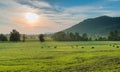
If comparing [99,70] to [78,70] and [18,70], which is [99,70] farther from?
[18,70]

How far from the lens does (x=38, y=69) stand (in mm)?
48625

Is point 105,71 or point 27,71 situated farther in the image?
point 27,71

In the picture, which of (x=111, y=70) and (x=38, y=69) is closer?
(x=111, y=70)

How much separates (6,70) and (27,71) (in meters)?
4.28

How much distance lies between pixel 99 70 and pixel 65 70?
5.77m

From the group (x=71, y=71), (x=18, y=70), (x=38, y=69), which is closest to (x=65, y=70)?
(x=71, y=71)

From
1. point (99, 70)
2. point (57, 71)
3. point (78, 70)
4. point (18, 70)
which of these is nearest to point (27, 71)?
point (18, 70)

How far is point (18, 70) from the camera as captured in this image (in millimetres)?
47844

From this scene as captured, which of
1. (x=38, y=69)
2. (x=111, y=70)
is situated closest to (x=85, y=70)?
(x=111, y=70)

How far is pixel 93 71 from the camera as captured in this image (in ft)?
145

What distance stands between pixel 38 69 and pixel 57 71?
4245 millimetres

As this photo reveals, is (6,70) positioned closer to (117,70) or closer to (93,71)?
(93,71)

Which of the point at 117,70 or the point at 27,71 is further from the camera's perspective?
the point at 27,71

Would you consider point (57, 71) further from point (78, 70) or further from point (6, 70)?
point (6, 70)
